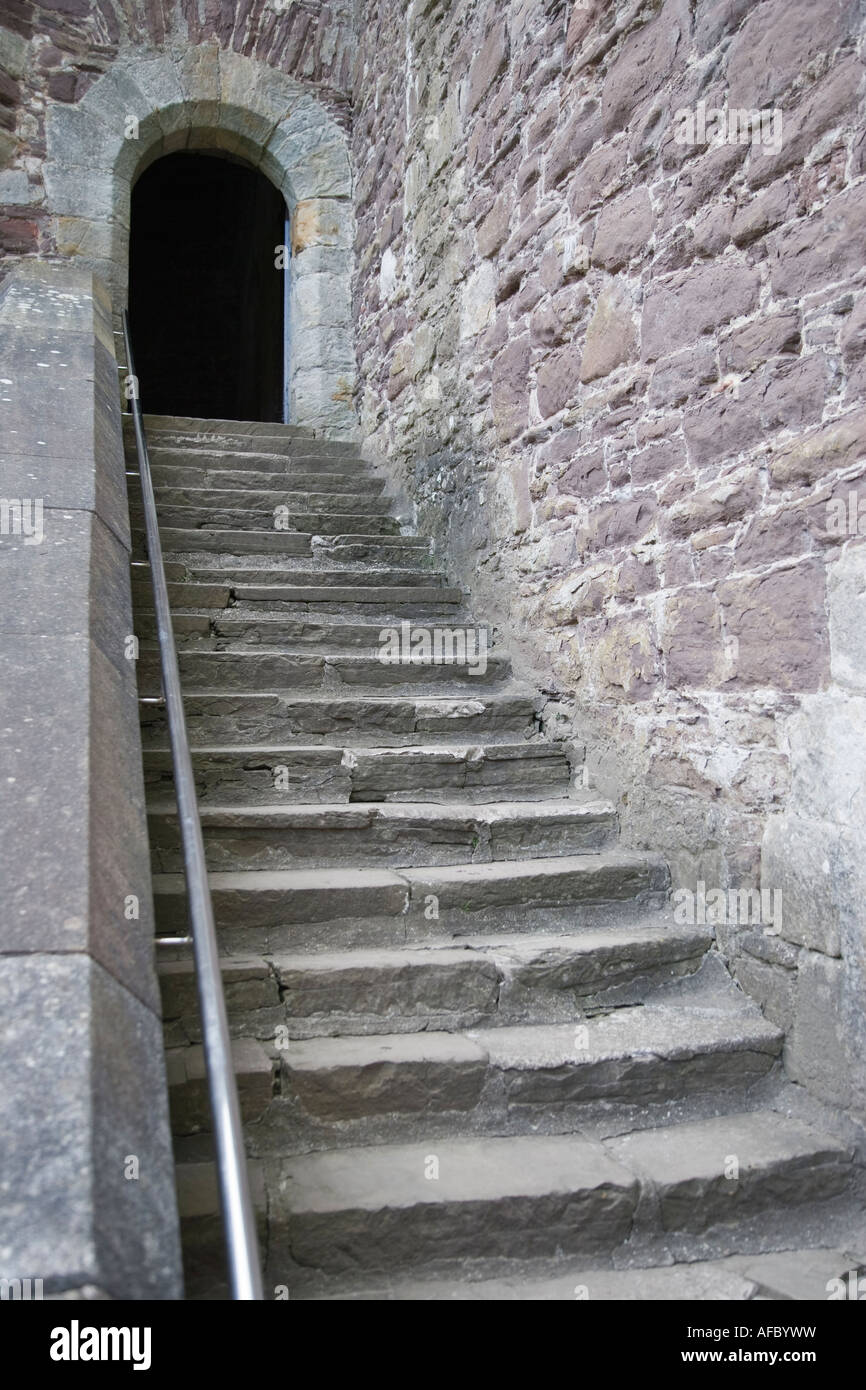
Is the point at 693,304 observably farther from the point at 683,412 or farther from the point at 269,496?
the point at 269,496

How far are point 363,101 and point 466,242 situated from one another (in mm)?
2869

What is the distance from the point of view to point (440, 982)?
8.50 feet

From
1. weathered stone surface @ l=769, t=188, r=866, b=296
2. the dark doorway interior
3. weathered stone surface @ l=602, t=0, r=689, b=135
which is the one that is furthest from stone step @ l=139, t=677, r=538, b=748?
the dark doorway interior

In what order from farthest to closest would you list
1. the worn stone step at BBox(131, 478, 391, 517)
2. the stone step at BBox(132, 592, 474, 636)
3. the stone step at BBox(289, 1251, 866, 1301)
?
the worn stone step at BBox(131, 478, 391, 517) < the stone step at BBox(132, 592, 474, 636) < the stone step at BBox(289, 1251, 866, 1301)

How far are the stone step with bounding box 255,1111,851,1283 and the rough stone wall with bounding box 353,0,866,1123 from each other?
313mm

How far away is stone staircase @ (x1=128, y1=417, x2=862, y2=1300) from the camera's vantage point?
2049 millimetres

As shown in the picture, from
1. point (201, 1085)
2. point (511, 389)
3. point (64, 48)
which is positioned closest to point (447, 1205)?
point (201, 1085)

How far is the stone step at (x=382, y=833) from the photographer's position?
2.92 m

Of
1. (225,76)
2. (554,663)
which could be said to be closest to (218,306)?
(225,76)

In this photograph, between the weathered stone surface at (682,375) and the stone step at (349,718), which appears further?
the stone step at (349,718)

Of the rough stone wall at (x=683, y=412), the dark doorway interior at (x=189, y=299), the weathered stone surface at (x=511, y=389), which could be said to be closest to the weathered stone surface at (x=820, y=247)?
the rough stone wall at (x=683, y=412)

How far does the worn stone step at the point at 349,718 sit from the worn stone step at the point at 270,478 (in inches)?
68.9

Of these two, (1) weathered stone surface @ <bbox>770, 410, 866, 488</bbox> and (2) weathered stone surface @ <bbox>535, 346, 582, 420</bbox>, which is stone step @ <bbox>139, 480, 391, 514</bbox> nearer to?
(2) weathered stone surface @ <bbox>535, 346, 582, 420</bbox>

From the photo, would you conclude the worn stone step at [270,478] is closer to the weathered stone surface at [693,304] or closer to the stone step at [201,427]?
the stone step at [201,427]
